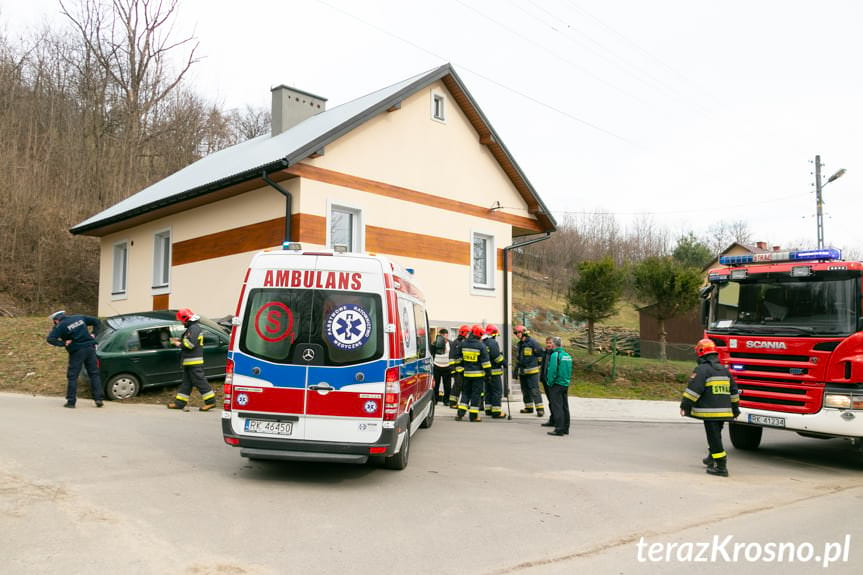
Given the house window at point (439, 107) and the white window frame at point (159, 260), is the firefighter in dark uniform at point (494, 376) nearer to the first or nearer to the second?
the house window at point (439, 107)

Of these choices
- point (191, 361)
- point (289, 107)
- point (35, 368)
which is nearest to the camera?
point (191, 361)

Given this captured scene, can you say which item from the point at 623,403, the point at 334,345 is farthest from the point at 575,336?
the point at 334,345

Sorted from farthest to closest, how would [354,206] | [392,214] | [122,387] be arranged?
[392,214], [354,206], [122,387]

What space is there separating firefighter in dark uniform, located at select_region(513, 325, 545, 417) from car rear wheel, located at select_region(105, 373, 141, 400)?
7485mm

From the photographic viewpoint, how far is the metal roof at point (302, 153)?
14.2 metres

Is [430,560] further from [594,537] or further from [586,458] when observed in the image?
[586,458]

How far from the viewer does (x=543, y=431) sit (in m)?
11.5

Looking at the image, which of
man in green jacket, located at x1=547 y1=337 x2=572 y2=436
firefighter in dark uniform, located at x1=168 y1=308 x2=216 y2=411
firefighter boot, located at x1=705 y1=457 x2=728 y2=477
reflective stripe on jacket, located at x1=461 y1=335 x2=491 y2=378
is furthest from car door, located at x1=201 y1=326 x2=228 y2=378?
firefighter boot, located at x1=705 y1=457 x2=728 y2=477

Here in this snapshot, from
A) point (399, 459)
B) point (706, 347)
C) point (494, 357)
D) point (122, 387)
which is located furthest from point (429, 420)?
point (122, 387)

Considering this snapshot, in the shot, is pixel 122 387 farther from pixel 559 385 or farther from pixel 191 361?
pixel 559 385

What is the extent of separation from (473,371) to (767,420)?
5016 mm

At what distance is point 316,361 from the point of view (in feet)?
22.5

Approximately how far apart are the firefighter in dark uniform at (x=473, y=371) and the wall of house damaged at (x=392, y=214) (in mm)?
4131

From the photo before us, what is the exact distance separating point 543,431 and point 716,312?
3.60m
